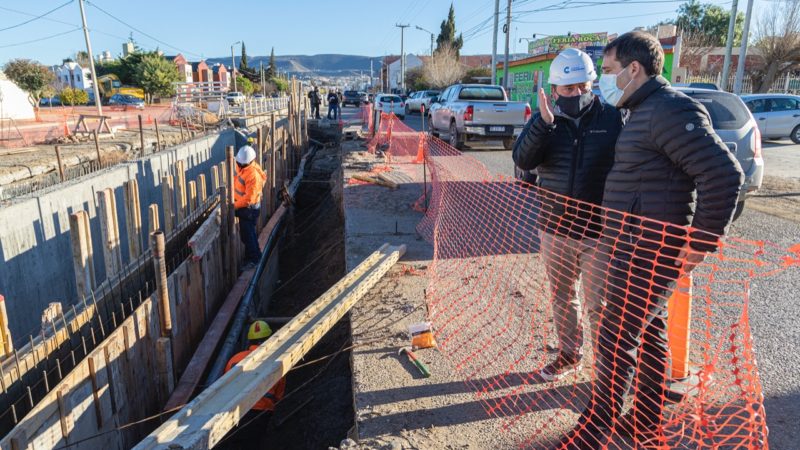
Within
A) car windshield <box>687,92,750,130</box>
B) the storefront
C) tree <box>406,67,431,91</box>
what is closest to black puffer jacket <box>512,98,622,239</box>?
car windshield <box>687,92,750,130</box>

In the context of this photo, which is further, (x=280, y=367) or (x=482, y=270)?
(x=482, y=270)

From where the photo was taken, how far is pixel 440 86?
5219 centimetres

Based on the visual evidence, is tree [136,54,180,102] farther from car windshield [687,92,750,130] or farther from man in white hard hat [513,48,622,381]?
man in white hard hat [513,48,622,381]

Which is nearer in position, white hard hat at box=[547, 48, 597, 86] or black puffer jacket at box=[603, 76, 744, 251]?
black puffer jacket at box=[603, 76, 744, 251]

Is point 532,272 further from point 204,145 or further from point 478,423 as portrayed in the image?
point 204,145

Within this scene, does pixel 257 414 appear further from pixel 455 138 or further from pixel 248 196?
pixel 455 138

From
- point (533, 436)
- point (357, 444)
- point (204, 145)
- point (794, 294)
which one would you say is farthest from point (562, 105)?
point (204, 145)

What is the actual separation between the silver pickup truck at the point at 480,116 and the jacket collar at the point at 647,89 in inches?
430

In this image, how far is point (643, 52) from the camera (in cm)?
239

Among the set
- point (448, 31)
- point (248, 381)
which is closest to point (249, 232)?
point (248, 381)

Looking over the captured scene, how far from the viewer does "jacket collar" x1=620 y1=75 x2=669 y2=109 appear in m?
2.35

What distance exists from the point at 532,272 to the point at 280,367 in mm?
2918

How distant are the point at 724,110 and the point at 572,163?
4624mm

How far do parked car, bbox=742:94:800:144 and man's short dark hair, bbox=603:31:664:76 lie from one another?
16.2 meters
